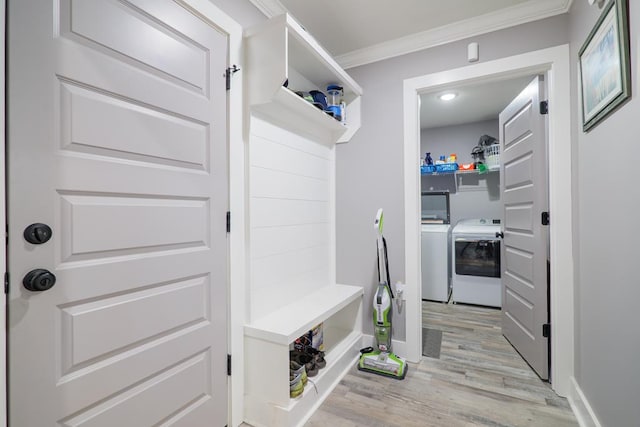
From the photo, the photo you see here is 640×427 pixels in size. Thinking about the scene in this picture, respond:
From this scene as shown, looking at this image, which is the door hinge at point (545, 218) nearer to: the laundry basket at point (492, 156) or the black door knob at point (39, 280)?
the laundry basket at point (492, 156)

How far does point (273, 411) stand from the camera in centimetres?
162

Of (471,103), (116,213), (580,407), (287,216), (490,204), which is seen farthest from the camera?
(490,204)

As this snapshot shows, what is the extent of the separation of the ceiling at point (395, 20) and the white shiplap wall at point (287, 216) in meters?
0.77

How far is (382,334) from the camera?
7.39 ft

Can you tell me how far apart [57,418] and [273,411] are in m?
0.93

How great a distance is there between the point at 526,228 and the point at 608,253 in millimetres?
923

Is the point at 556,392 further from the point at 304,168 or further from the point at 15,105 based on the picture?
the point at 15,105

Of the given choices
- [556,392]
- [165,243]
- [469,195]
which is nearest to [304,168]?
[165,243]

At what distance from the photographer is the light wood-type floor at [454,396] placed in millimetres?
1710

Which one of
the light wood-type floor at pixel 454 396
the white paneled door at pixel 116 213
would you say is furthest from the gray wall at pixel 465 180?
the white paneled door at pixel 116 213

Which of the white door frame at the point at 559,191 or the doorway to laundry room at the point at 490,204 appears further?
the doorway to laundry room at the point at 490,204

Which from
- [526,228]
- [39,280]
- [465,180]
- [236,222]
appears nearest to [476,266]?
[465,180]

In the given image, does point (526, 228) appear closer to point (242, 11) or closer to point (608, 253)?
point (608, 253)

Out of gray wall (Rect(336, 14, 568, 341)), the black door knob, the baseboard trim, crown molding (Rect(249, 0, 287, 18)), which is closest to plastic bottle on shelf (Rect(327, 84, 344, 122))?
gray wall (Rect(336, 14, 568, 341))
